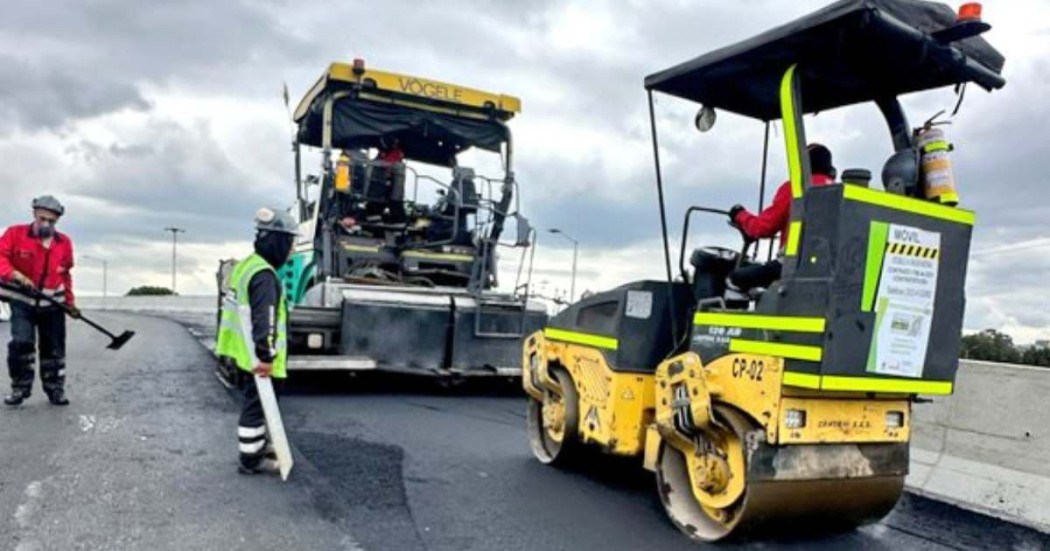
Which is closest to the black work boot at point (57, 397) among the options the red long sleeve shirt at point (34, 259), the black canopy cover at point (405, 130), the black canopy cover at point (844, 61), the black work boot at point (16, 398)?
the black work boot at point (16, 398)

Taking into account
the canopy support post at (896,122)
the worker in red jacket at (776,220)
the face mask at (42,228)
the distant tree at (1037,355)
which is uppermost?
the canopy support post at (896,122)

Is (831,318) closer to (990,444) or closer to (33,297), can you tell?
(990,444)

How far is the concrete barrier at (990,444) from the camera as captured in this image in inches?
178

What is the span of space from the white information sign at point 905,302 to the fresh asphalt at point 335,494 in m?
1.02

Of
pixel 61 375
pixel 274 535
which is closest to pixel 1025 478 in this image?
pixel 274 535

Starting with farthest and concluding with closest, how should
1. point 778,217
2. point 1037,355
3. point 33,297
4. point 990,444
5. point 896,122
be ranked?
point 33,297, point 1037,355, point 990,444, point 896,122, point 778,217

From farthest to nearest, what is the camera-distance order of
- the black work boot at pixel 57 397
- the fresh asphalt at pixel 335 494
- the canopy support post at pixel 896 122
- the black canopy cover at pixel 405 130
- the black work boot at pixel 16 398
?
the black canopy cover at pixel 405 130 < the black work boot at pixel 57 397 < the black work boot at pixel 16 398 < the canopy support post at pixel 896 122 < the fresh asphalt at pixel 335 494

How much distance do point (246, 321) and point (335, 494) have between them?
46.5 inches

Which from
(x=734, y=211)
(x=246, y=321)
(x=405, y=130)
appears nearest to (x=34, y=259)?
(x=246, y=321)

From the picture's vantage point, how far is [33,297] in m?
6.71

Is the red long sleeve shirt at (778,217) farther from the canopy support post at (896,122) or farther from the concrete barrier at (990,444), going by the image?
the concrete barrier at (990,444)

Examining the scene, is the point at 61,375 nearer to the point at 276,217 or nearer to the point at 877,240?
the point at 276,217

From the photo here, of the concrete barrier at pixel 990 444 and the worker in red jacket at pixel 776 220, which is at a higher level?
the worker in red jacket at pixel 776 220

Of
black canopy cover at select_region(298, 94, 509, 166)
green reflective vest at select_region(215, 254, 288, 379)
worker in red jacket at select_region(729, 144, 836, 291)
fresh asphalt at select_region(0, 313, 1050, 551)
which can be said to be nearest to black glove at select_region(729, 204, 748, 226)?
worker in red jacket at select_region(729, 144, 836, 291)
